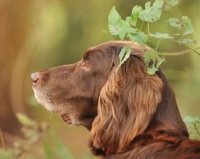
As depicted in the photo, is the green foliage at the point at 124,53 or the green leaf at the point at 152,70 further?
the green leaf at the point at 152,70

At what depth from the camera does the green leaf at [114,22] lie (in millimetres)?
3752

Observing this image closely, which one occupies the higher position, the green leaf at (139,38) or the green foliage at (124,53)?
the green leaf at (139,38)

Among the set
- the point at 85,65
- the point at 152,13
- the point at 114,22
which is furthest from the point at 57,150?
the point at 152,13

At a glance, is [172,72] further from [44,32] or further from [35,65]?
[35,65]

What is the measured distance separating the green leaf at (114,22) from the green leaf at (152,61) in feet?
0.85

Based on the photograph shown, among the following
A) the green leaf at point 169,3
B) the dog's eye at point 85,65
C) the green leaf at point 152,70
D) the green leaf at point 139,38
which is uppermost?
the green leaf at point 169,3

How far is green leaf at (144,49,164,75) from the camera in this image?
3.81 meters

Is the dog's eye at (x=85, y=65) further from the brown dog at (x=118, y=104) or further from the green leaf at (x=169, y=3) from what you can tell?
Result: the green leaf at (x=169, y=3)

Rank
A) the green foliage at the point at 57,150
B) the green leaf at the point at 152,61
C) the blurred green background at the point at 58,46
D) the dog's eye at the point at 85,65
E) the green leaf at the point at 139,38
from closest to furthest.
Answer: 1. the green leaf at the point at 139,38
2. the green leaf at the point at 152,61
3. the dog's eye at the point at 85,65
4. the green foliage at the point at 57,150
5. the blurred green background at the point at 58,46

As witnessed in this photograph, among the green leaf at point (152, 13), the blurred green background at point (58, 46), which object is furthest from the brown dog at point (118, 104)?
the blurred green background at point (58, 46)

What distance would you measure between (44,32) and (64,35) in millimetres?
369

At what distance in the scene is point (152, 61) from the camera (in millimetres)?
4047

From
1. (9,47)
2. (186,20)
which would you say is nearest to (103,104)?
(186,20)

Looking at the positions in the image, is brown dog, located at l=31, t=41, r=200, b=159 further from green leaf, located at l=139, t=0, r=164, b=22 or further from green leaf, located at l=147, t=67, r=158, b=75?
green leaf, located at l=139, t=0, r=164, b=22
